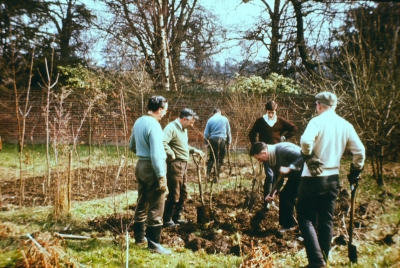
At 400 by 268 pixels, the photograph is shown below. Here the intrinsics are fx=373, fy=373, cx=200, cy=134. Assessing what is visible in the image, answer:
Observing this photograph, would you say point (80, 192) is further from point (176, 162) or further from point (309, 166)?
point (309, 166)

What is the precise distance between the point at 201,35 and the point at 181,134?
16.8m

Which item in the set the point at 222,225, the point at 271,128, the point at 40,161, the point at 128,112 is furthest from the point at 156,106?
the point at 128,112

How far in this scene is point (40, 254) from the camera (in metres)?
3.39

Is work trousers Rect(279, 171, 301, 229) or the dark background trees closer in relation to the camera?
work trousers Rect(279, 171, 301, 229)

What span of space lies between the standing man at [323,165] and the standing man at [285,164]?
Result: 2.39 ft

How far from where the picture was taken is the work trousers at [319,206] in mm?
3906

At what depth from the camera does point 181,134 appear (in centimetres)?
579

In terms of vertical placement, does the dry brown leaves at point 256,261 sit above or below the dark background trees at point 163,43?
below

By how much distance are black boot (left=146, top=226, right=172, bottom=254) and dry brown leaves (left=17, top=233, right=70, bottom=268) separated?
120 centimetres

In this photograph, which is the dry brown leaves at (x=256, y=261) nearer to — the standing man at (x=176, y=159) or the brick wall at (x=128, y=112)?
the standing man at (x=176, y=159)

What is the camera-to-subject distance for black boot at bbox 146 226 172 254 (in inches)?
178

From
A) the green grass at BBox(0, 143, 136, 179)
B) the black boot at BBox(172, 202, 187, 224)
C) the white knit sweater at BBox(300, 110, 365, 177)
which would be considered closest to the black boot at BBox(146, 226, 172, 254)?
the black boot at BBox(172, 202, 187, 224)

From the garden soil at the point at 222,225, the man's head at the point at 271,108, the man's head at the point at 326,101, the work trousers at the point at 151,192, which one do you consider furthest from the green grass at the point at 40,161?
the man's head at the point at 326,101

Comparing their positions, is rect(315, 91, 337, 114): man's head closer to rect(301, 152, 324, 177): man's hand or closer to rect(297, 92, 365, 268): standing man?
rect(297, 92, 365, 268): standing man
